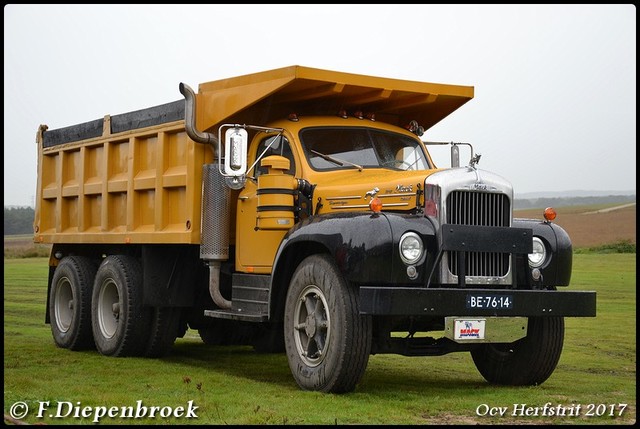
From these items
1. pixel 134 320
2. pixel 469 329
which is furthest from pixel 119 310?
pixel 469 329

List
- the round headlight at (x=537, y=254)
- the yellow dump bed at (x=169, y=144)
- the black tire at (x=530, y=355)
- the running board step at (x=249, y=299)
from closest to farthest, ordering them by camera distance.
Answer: the round headlight at (x=537, y=254)
the black tire at (x=530, y=355)
the running board step at (x=249, y=299)
the yellow dump bed at (x=169, y=144)

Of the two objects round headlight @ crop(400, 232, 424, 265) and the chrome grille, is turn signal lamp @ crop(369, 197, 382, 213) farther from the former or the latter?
the chrome grille

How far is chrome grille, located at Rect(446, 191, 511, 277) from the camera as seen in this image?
363 inches

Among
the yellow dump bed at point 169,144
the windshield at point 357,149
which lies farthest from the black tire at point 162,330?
the windshield at point 357,149

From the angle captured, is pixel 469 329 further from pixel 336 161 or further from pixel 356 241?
pixel 336 161

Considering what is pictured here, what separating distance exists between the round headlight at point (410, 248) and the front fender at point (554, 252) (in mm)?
1356

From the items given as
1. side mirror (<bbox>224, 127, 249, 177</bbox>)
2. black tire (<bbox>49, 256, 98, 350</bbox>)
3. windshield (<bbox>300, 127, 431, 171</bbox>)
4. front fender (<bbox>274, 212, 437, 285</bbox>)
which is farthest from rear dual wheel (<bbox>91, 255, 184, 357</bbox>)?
front fender (<bbox>274, 212, 437, 285</bbox>)

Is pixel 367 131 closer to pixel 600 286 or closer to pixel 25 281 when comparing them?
pixel 600 286

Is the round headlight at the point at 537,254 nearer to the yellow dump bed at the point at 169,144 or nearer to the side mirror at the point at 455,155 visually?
the yellow dump bed at the point at 169,144

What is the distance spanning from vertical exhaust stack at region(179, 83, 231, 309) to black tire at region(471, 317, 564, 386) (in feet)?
9.12

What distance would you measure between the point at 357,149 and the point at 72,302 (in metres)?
5.09

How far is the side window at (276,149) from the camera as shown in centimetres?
1066

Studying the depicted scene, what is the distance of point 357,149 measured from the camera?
35.9 feet

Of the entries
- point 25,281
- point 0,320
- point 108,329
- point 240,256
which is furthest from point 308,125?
point 25,281
